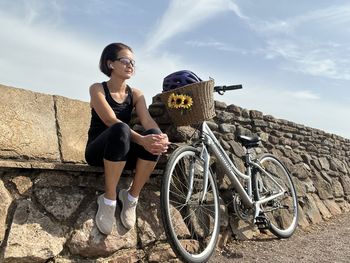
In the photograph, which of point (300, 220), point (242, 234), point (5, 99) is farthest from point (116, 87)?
point (300, 220)

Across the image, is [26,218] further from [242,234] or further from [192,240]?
[242,234]

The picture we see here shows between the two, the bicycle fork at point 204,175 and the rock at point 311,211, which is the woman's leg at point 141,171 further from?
the rock at point 311,211

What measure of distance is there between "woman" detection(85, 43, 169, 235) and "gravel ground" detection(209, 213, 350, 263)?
118 centimetres

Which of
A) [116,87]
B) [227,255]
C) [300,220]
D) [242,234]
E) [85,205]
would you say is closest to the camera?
[85,205]

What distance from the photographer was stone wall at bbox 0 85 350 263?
2.52m

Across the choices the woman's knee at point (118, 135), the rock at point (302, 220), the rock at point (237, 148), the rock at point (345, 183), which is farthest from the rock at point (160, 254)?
the rock at point (345, 183)

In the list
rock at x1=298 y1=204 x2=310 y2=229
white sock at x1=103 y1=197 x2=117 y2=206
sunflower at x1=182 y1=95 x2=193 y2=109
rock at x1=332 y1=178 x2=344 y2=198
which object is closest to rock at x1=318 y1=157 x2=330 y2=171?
rock at x1=332 y1=178 x2=344 y2=198

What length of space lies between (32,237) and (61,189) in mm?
414

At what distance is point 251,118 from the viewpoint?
561 centimetres

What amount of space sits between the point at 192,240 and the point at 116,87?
143 centimetres

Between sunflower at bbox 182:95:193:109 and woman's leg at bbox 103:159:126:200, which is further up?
sunflower at bbox 182:95:193:109

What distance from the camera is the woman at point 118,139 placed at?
106 inches

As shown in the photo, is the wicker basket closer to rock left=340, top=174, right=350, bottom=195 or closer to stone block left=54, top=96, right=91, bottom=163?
stone block left=54, top=96, right=91, bottom=163

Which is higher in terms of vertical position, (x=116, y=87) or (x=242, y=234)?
(x=116, y=87)
